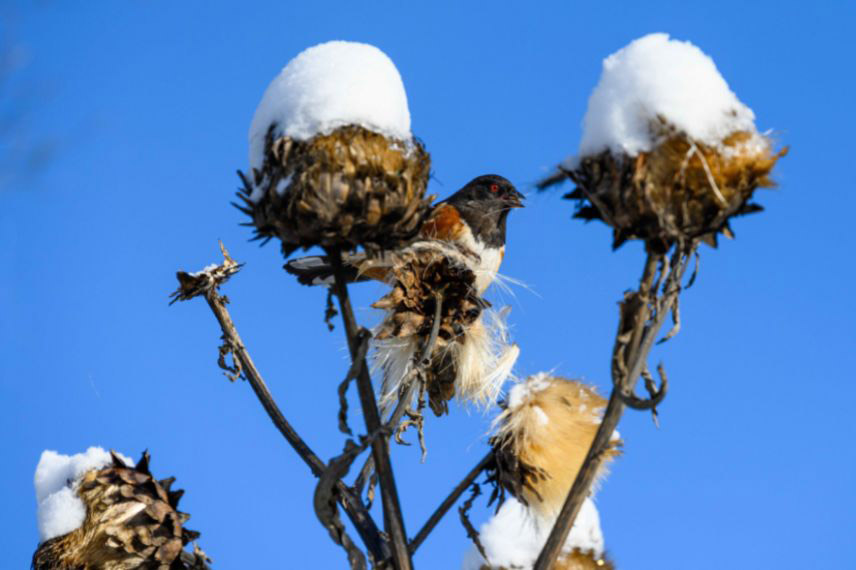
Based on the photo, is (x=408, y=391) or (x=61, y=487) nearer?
(x=408, y=391)

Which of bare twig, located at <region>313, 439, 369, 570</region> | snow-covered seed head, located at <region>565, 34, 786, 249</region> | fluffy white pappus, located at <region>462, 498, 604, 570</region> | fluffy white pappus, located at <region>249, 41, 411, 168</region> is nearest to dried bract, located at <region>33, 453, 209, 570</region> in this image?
bare twig, located at <region>313, 439, 369, 570</region>

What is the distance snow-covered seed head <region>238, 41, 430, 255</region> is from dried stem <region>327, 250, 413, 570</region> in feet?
0.37

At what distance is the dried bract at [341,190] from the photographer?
248cm

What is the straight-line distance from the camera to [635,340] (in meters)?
2.36

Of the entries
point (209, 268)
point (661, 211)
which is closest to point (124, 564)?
point (209, 268)

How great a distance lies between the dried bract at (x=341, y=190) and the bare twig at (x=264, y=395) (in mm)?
568

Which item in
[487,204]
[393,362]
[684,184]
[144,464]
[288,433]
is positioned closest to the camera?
[684,184]

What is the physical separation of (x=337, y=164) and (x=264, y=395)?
2.77 ft

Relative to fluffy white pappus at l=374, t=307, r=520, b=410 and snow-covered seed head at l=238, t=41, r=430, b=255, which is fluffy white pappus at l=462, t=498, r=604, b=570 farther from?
snow-covered seed head at l=238, t=41, r=430, b=255

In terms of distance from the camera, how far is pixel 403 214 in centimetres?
256

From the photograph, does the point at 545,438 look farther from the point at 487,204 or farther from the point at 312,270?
the point at 487,204

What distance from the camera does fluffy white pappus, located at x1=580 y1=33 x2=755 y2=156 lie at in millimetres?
2320

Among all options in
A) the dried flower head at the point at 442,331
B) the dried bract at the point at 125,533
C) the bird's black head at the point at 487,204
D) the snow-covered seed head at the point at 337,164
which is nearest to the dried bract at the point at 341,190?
the snow-covered seed head at the point at 337,164

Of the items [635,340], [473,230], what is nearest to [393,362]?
[635,340]
